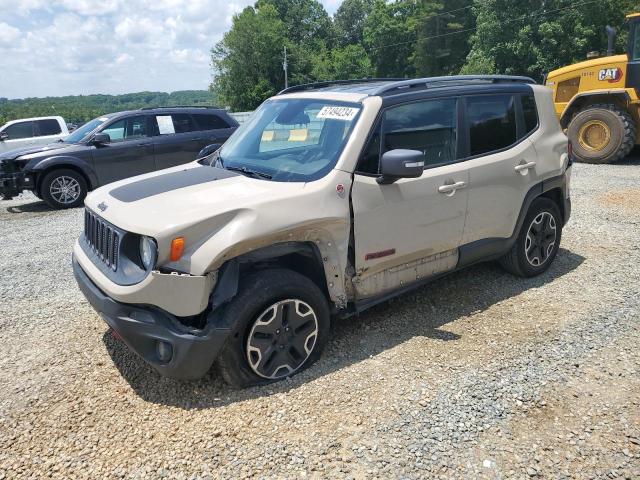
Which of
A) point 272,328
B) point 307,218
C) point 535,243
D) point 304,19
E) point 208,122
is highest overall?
point 304,19

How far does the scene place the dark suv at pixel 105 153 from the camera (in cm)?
918

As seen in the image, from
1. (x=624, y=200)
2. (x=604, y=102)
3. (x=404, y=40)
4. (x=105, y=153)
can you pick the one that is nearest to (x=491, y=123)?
(x=624, y=200)

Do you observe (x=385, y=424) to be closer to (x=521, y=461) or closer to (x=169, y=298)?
(x=521, y=461)

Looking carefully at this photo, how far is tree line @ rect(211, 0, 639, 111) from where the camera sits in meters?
31.3

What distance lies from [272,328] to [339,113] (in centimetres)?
162

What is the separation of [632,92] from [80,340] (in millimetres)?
10931

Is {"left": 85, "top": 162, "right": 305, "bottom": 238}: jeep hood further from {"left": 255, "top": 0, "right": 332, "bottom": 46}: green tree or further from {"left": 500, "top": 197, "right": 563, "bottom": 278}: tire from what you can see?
{"left": 255, "top": 0, "right": 332, "bottom": 46}: green tree

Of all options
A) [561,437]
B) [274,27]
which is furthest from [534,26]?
[274,27]

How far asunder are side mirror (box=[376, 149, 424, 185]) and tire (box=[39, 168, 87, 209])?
25.8ft

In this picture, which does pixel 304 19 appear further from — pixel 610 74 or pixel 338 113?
pixel 338 113

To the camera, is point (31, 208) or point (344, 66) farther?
point (344, 66)

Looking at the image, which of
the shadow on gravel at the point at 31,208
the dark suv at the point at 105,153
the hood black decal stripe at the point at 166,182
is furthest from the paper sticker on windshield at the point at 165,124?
the hood black decal stripe at the point at 166,182

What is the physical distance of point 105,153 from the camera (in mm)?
9469

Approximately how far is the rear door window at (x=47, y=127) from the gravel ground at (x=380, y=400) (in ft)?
37.1
